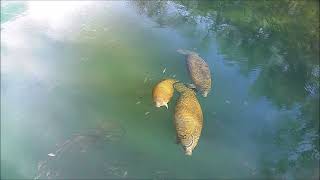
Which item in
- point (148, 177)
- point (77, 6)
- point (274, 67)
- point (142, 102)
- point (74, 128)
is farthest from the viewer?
point (77, 6)

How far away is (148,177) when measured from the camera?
4309mm

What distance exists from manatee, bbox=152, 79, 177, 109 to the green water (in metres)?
0.09

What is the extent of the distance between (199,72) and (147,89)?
2.51 ft

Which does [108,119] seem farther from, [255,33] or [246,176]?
[255,33]

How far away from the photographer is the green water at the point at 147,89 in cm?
448

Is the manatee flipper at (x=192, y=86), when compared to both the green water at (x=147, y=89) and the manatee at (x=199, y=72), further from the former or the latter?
the green water at (x=147, y=89)

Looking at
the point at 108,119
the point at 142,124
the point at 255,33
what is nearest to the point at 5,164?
the point at 108,119

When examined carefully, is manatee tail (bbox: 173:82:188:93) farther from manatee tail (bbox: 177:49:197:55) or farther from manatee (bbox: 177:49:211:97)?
manatee tail (bbox: 177:49:197:55)

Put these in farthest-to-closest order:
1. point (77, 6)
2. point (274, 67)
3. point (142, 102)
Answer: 1. point (77, 6)
2. point (274, 67)
3. point (142, 102)

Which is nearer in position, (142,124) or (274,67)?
(142,124)

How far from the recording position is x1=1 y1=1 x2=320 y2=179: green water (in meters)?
4.48

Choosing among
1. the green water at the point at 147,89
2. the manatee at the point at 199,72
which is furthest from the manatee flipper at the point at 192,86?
the green water at the point at 147,89

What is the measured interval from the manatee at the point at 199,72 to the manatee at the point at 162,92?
371 mm

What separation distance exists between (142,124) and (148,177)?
2.53 feet
